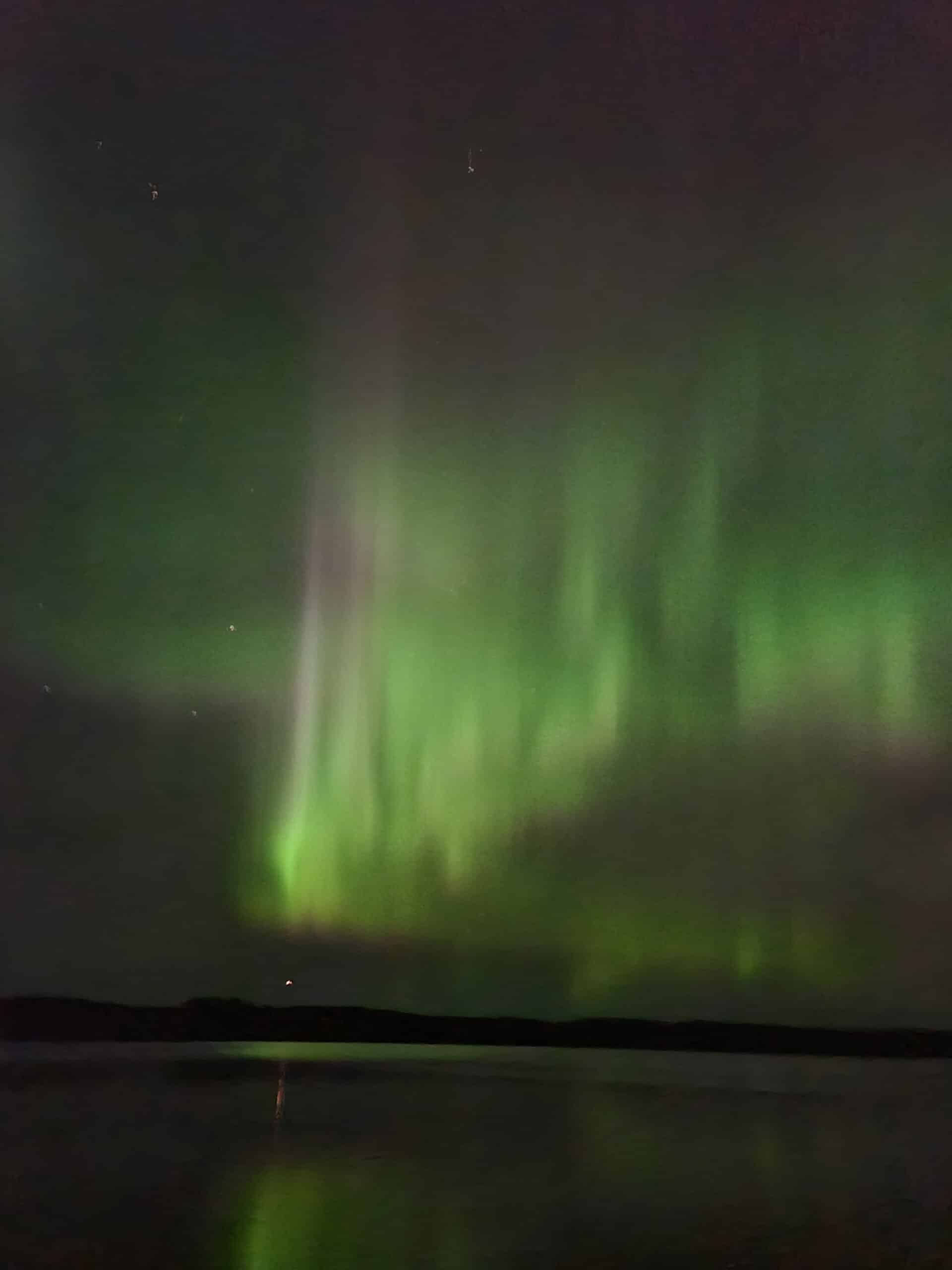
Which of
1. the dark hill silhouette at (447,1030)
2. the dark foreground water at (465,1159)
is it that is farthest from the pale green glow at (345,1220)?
the dark hill silhouette at (447,1030)

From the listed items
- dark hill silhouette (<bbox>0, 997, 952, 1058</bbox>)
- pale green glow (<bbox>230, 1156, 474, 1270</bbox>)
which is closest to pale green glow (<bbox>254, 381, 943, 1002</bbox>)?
dark hill silhouette (<bbox>0, 997, 952, 1058</bbox>)

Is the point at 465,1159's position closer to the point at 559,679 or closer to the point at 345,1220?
the point at 345,1220

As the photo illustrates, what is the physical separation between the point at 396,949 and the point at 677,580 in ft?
1.65

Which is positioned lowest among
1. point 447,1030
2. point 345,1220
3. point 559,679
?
point 345,1220

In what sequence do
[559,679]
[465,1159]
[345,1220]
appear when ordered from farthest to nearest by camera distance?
[559,679], [465,1159], [345,1220]

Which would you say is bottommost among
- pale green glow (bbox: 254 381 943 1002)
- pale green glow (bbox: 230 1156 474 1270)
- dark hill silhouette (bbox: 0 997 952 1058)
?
pale green glow (bbox: 230 1156 474 1270)

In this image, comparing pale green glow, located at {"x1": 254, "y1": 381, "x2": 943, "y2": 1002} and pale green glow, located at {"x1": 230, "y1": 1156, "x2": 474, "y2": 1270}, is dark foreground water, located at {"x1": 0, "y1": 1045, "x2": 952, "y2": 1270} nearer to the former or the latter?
pale green glow, located at {"x1": 230, "y1": 1156, "x2": 474, "y2": 1270}

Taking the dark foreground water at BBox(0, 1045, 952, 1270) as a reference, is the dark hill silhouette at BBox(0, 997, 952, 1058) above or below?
above

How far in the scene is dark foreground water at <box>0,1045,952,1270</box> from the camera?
0.74 m

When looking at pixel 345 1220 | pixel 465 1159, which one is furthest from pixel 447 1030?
pixel 345 1220

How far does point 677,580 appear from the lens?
3.63 ft

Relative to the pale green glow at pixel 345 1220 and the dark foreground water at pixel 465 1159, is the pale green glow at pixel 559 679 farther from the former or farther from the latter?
the pale green glow at pixel 345 1220

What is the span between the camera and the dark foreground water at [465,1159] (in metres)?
0.74

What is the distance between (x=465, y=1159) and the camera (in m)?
0.87
